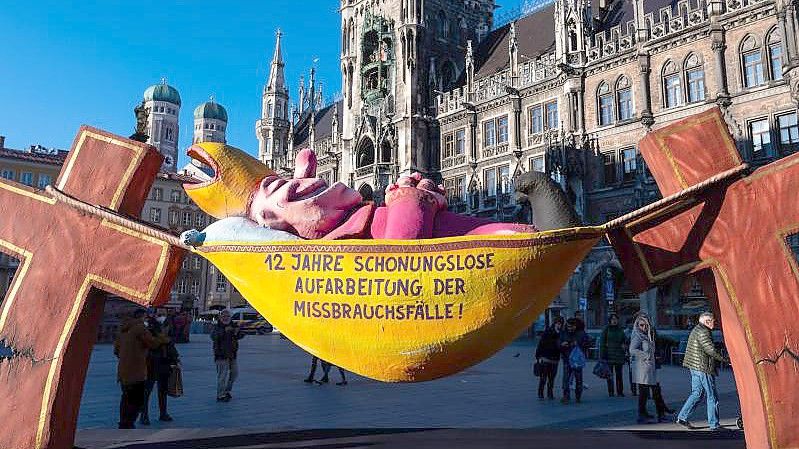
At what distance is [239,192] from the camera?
4219 millimetres

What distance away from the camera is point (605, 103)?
28969 mm

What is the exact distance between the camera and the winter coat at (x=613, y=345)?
1217 centimetres

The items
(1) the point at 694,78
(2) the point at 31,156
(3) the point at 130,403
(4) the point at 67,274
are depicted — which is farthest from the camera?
(2) the point at 31,156

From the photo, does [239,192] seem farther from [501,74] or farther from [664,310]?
[501,74]

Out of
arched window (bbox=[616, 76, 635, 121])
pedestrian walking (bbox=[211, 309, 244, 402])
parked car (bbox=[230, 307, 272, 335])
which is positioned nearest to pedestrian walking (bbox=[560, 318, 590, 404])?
pedestrian walking (bbox=[211, 309, 244, 402])

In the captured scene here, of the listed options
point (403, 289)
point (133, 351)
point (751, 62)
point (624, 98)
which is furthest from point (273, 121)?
point (403, 289)

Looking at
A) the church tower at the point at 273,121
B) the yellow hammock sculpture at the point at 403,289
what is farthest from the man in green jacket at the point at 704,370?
the church tower at the point at 273,121

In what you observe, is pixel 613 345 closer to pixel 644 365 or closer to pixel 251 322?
pixel 644 365

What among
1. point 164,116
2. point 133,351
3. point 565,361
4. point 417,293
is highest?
point 164,116

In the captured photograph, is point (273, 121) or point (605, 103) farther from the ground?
point (273, 121)

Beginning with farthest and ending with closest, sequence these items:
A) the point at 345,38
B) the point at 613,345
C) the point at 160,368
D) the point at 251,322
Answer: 1. the point at 251,322
2. the point at 345,38
3. the point at 613,345
4. the point at 160,368

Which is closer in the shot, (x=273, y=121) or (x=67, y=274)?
(x=67, y=274)

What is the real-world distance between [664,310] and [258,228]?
1033 inches

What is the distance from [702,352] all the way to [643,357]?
1.32 meters
